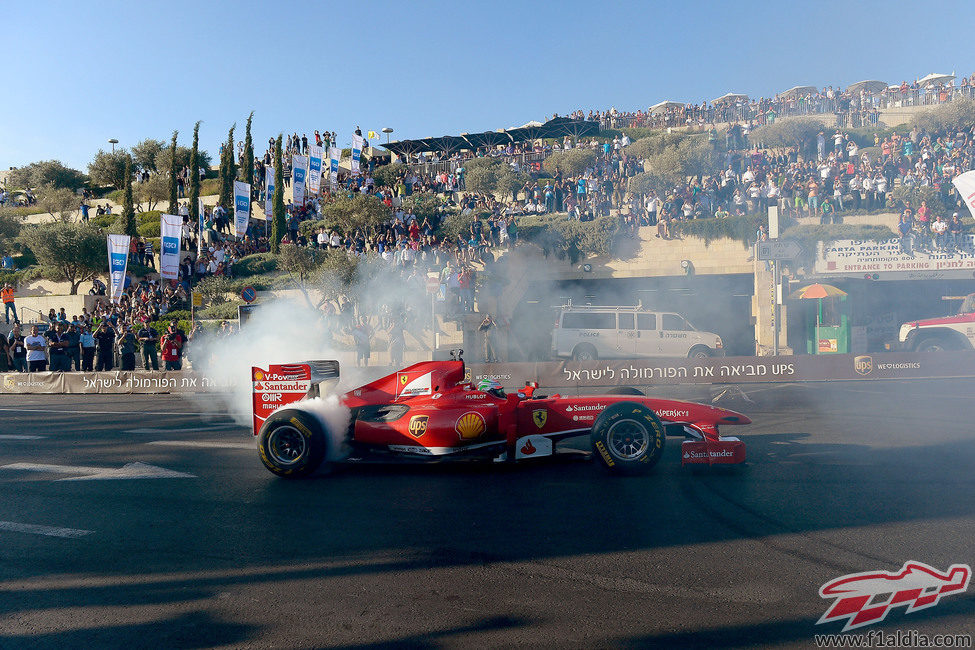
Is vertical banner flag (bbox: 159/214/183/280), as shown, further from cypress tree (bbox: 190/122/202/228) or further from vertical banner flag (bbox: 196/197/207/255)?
cypress tree (bbox: 190/122/202/228)

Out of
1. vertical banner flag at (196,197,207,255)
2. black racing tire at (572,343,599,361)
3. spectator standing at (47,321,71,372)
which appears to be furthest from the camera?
vertical banner flag at (196,197,207,255)

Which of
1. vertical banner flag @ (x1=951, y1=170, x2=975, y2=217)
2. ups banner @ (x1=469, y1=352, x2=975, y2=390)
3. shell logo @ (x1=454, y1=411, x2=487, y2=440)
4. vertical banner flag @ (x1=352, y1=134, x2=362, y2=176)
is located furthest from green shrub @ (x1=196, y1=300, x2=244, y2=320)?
vertical banner flag @ (x1=951, y1=170, x2=975, y2=217)

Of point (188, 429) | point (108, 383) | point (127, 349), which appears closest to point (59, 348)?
point (127, 349)

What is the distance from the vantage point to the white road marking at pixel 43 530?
20.8 feet

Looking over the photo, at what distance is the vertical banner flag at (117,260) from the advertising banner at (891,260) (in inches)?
987

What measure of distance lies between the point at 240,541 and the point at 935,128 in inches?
1372

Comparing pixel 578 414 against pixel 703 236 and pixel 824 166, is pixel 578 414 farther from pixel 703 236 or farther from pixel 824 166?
pixel 824 166

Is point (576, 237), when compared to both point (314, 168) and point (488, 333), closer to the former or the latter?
point (488, 333)

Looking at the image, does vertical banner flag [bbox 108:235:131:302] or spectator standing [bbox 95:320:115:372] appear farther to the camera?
vertical banner flag [bbox 108:235:131:302]

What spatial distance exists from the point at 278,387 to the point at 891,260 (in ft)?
71.4

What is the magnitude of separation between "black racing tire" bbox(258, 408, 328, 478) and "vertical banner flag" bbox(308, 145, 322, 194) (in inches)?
1045

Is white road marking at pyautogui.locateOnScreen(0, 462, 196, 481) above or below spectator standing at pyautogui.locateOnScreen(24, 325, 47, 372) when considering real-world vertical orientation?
below

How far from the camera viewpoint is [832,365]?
1647 centimetres

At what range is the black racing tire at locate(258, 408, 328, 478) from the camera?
810 centimetres
